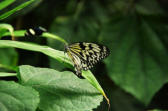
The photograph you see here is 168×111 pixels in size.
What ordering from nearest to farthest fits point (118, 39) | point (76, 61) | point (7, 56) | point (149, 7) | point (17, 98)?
point (17, 98) → point (76, 61) → point (7, 56) → point (118, 39) → point (149, 7)

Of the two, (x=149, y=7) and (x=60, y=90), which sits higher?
(x=149, y=7)

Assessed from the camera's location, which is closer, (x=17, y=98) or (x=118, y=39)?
(x=17, y=98)

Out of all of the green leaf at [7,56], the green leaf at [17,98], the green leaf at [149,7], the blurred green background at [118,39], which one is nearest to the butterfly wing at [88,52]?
the green leaf at [17,98]

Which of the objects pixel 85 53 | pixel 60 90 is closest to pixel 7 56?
pixel 85 53

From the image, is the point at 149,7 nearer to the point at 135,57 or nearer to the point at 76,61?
the point at 135,57

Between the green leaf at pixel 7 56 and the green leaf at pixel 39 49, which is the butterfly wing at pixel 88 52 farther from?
the green leaf at pixel 7 56

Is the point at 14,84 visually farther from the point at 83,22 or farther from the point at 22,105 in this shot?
the point at 83,22

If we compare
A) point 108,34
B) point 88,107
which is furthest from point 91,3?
point 88,107
